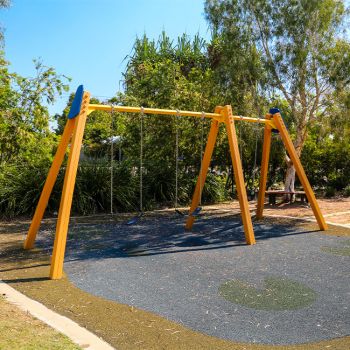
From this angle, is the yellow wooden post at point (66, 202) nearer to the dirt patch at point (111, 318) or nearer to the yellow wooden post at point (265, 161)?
the dirt patch at point (111, 318)

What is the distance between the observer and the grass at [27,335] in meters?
2.90

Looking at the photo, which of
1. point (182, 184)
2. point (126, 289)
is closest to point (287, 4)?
point (182, 184)

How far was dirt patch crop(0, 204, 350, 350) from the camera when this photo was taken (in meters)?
3.14

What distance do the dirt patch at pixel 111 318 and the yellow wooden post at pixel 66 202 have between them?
7.9 inches

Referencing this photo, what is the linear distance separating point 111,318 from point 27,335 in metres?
0.75

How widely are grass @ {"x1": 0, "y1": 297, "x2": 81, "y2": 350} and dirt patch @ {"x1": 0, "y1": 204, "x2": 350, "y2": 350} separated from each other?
33cm

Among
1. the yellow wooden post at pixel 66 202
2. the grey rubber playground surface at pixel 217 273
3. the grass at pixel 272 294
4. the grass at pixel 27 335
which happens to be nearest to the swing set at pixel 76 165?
the yellow wooden post at pixel 66 202

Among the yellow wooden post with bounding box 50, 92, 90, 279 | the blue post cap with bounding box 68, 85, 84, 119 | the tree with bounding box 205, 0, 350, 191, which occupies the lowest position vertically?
the yellow wooden post with bounding box 50, 92, 90, 279

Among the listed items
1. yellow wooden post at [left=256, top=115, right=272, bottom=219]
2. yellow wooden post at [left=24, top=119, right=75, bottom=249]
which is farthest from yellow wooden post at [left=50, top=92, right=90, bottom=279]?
yellow wooden post at [left=256, top=115, right=272, bottom=219]

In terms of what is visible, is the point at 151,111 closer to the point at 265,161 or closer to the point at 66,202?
the point at 66,202

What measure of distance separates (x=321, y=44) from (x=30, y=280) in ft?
26.9

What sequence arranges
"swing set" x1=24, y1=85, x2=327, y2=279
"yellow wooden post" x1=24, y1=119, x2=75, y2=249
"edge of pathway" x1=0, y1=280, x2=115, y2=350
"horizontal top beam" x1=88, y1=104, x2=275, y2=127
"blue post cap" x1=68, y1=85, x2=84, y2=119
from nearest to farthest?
1. "edge of pathway" x1=0, y1=280, x2=115, y2=350
2. "swing set" x1=24, y1=85, x2=327, y2=279
3. "blue post cap" x1=68, y1=85, x2=84, y2=119
4. "yellow wooden post" x1=24, y1=119, x2=75, y2=249
5. "horizontal top beam" x1=88, y1=104, x2=275, y2=127

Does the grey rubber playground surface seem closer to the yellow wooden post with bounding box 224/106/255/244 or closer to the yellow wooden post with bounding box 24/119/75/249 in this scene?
the yellow wooden post with bounding box 224/106/255/244

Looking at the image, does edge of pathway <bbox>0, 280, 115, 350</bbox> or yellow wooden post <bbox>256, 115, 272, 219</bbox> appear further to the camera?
yellow wooden post <bbox>256, 115, 272, 219</bbox>
